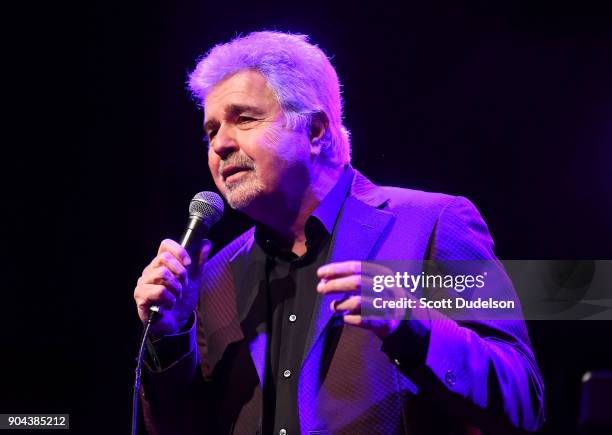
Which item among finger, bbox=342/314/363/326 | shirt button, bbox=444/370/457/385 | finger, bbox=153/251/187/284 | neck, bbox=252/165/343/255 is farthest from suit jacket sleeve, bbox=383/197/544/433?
finger, bbox=153/251/187/284

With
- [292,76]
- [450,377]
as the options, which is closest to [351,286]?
[450,377]

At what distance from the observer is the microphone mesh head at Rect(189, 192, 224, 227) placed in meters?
1.99

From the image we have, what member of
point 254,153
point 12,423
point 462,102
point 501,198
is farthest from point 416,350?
point 12,423

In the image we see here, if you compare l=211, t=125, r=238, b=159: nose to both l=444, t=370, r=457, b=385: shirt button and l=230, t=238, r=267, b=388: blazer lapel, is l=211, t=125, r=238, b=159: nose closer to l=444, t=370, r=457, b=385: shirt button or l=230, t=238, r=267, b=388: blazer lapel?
l=230, t=238, r=267, b=388: blazer lapel

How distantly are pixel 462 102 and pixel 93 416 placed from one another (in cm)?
208

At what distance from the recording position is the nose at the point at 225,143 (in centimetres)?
216

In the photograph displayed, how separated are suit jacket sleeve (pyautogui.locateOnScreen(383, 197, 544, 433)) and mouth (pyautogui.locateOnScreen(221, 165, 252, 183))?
71cm

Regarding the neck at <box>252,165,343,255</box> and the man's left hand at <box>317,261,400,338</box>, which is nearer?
the man's left hand at <box>317,261,400,338</box>

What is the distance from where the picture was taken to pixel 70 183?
9.71 ft

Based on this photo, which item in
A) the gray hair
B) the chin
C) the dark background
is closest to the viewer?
the chin

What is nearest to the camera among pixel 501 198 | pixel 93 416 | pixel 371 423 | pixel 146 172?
pixel 371 423

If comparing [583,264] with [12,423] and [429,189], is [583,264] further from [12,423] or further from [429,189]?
[12,423]

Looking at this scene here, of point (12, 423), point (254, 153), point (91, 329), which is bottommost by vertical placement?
point (12, 423)

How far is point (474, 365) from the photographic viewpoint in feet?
5.27
